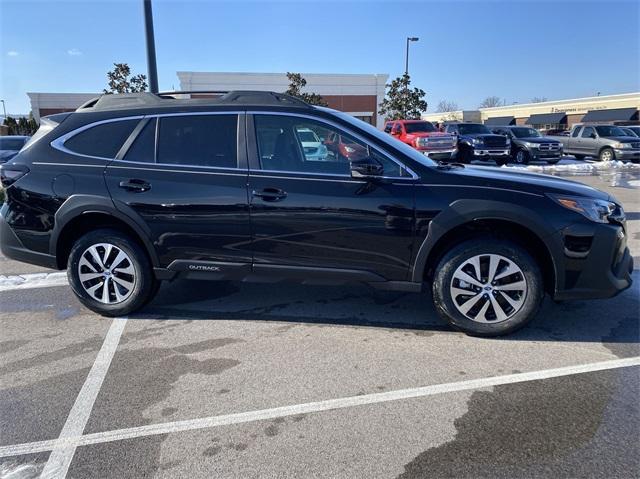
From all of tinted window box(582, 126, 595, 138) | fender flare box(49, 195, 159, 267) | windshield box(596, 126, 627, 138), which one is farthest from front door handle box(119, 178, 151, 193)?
tinted window box(582, 126, 595, 138)

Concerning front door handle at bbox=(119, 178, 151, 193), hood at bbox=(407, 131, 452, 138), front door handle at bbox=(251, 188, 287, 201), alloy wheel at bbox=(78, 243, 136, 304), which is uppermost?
hood at bbox=(407, 131, 452, 138)

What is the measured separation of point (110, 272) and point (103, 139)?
119 cm

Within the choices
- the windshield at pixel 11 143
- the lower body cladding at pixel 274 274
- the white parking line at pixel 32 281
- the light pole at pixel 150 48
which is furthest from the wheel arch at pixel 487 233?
the windshield at pixel 11 143

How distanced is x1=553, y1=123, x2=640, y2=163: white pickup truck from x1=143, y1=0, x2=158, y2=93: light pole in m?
19.3

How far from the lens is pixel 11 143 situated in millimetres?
14914

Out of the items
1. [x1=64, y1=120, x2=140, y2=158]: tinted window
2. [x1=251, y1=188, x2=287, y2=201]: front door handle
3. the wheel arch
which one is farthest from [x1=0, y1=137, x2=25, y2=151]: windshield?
the wheel arch

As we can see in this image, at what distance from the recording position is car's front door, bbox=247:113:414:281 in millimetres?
3668

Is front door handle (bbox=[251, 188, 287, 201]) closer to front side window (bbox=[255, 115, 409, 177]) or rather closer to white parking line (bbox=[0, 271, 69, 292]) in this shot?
front side window (bbox=[255, 115, 409, 177])

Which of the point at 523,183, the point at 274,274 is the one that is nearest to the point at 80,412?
the point at 274,274

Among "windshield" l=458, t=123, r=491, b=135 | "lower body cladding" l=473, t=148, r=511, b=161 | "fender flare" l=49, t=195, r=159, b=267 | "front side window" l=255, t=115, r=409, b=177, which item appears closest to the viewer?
"front side window" l=255, t=115, r=409, b=177

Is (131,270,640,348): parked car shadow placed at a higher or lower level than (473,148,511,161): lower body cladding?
lower

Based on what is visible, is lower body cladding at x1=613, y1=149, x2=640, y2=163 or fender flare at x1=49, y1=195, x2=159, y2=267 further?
lower body cladding at x1=613, y1=149, x2=640, y2=163

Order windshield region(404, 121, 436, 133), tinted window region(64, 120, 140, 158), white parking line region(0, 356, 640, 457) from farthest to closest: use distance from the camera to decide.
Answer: windshield region(404, 121, 436, 133) → tinted window region(64, 120, 140, 158) → white parking line region(0, 356, 640, 457)

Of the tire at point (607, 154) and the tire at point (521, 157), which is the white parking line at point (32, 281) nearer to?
the tire at point (521, 157)
